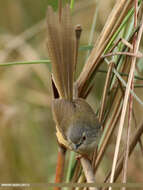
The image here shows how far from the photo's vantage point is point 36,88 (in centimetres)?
280

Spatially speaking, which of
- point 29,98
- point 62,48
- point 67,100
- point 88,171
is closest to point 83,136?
point 67,100

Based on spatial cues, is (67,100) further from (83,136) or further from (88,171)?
(88,171)

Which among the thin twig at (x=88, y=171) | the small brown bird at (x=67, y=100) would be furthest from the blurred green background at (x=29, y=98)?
the thin twig at (x=88, y=171)

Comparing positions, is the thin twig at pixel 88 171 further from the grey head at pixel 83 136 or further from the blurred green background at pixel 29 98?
the blurred green background at pixel 29 98

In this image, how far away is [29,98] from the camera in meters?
2.68

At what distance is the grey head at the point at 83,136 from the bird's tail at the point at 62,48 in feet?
0.46

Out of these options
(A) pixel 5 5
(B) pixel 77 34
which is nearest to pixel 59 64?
(B) pixel 77 34

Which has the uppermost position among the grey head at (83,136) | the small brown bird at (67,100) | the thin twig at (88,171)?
the small brown bird at (67,100)

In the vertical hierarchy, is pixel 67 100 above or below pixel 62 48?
below

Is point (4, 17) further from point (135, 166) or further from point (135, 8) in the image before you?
point (135, 8)

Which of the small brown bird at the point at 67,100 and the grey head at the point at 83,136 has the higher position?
the small brown bird at the point at 67,100

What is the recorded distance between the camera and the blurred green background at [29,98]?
2.42m

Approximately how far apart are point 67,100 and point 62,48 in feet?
0.90

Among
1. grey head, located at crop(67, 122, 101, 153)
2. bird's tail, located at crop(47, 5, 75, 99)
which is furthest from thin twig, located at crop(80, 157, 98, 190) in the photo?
bird's tail, located at crop(47, 5, 75, 99)
